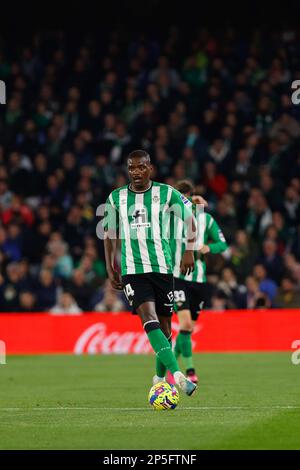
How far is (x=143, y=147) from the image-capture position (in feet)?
77.3

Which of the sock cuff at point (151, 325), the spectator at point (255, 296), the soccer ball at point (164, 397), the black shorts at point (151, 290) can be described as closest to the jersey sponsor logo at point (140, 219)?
the black shorts at point (151, 290)

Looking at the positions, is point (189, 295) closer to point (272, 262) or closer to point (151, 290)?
point (151, 290)

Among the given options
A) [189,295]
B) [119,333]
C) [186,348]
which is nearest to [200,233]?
[189,295]

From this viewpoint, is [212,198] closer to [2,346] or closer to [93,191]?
[93,191]

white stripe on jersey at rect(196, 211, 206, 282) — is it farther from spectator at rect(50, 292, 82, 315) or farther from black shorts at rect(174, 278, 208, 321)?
spectator at rect(50, 292, 82, 315)

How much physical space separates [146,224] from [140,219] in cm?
7

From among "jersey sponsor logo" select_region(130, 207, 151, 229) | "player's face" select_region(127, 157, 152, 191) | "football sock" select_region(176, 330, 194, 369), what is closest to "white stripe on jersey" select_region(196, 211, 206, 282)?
"football sock" select_region(176, 330, 194, 369)

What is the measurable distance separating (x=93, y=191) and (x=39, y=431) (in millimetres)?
14743

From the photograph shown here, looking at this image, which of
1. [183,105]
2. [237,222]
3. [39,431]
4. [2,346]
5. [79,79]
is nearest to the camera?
[39,431]

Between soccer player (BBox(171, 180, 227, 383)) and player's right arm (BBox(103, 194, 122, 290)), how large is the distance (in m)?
2.69

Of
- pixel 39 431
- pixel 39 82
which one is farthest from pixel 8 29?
pixel 39 431

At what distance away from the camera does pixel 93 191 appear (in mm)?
23328

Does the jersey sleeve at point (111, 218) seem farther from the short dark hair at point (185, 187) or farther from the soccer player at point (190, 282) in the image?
the soccer player at point (190, 282)

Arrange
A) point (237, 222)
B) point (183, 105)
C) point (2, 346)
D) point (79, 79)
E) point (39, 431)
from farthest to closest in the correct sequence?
1. point (79, 79)
2. point (183, 105)
3. point (237, 222)
4. point (2, 346)
5. point (39, 431)
